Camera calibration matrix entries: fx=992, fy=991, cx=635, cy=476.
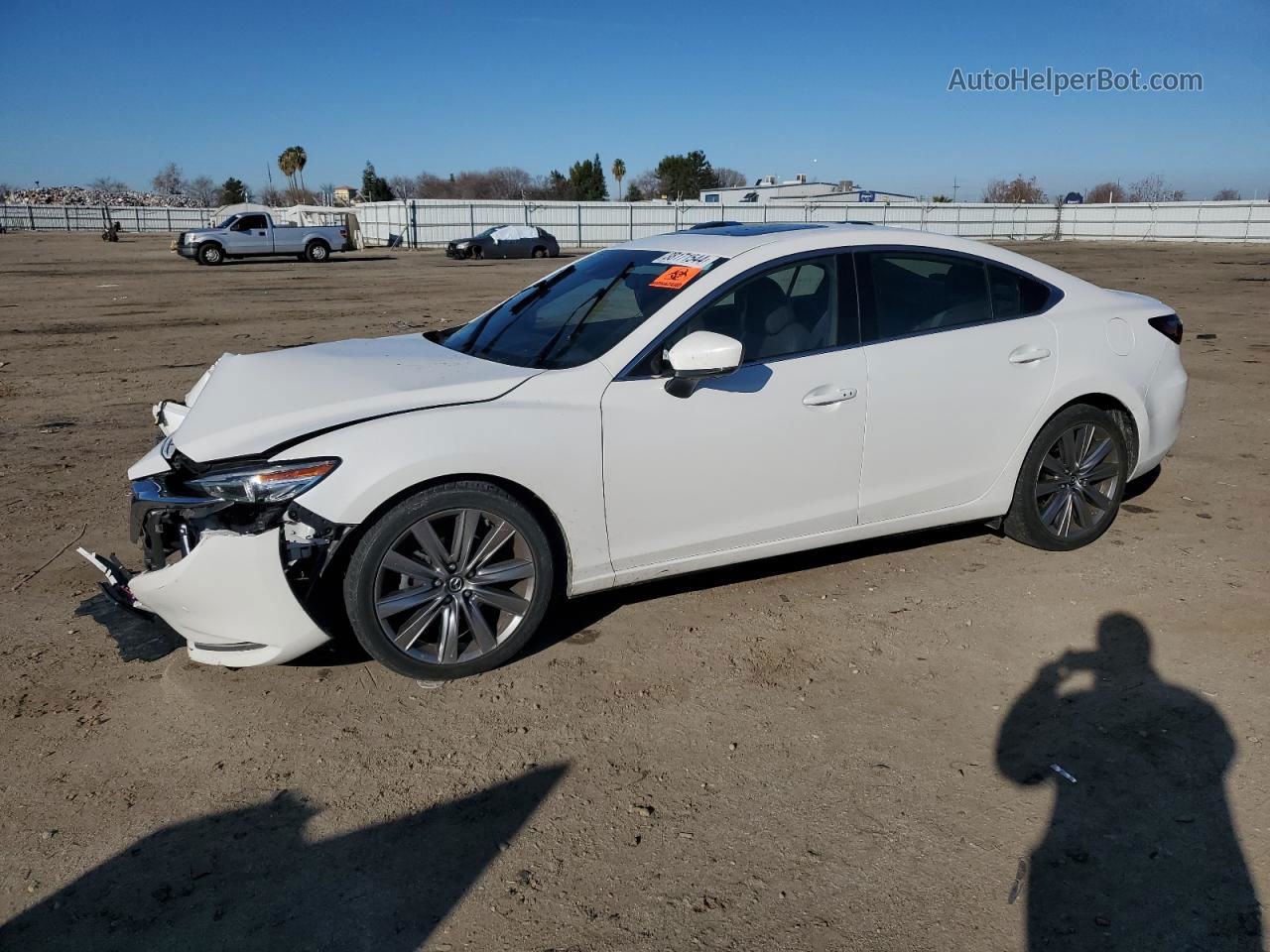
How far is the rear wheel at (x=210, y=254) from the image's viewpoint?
32.6 meters

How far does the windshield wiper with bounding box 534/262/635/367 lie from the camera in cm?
429

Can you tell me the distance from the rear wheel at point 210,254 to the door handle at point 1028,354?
3268 cm

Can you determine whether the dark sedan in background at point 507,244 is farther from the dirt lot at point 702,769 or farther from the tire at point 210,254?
the dirt lot at point 702,769

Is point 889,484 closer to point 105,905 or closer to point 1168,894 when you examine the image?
point 1168,894


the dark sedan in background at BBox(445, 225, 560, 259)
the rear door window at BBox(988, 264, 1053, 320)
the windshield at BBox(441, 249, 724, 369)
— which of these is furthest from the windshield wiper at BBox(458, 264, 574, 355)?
the dark sedan in background at BBox(445, 225, 560, 259)

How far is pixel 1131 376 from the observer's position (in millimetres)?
5129

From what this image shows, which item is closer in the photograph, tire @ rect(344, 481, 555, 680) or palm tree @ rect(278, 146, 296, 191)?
tire @ rect(344, 481, 555, 680)

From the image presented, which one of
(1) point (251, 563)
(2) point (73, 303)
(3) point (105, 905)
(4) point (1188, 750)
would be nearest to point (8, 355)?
(2) point (73, 303)

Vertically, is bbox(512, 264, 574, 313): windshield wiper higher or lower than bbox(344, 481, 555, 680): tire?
higher

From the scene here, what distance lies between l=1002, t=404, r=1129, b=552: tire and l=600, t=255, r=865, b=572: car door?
3.64 ft

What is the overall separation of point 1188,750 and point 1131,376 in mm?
2393

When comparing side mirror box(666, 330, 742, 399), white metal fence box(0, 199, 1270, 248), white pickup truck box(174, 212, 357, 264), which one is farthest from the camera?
white metal fence box(0, 199, 1270, 248)

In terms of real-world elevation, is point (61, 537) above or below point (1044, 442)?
below

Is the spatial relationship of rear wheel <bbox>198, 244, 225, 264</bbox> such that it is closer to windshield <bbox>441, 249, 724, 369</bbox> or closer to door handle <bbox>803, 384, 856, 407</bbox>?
windshield <bbox>441, 249, 724, 369</bbox>
